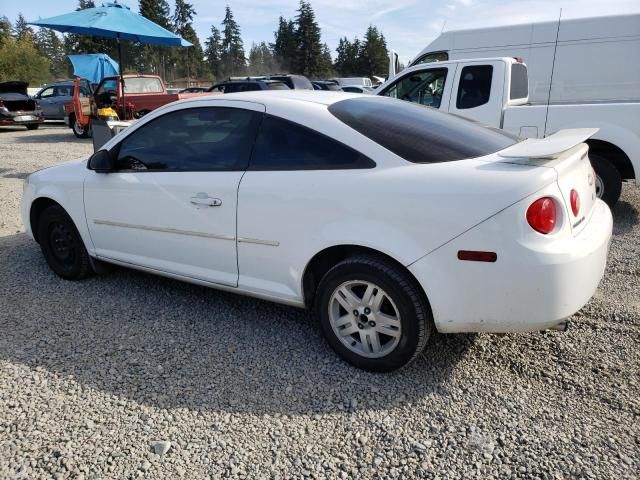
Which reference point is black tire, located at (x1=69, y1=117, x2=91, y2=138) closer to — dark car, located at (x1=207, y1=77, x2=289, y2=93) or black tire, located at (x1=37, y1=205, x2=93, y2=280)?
dark car, located at (x1=207, y1=77, x2=289, y2=93)

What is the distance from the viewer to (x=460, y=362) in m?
2.94

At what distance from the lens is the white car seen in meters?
2.40

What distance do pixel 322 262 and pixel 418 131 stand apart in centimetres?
97

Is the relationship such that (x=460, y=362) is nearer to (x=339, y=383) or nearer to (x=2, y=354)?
(x=339, y=383)

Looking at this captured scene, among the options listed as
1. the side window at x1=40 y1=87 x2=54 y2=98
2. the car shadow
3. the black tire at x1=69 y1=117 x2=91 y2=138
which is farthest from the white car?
the side window at x1=40 y1=87 x2=54 y2=98

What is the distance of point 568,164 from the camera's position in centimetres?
263

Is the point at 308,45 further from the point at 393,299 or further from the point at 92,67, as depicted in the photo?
the point at 393,299

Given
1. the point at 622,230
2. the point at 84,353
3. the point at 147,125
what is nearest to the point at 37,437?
the point at 84,353

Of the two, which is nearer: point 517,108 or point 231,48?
point 517,108

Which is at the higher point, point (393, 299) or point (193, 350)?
point (393, 299)

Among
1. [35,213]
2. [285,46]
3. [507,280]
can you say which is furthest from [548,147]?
[285,46]

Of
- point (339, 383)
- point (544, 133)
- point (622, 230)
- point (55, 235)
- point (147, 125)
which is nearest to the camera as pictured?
point (339, 383)

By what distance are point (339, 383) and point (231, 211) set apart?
1.23 metres

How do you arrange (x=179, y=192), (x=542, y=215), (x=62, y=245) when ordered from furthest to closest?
1. (x=62, y=245)
2. (x=179, y=192)
3. (x=542, y=215)
